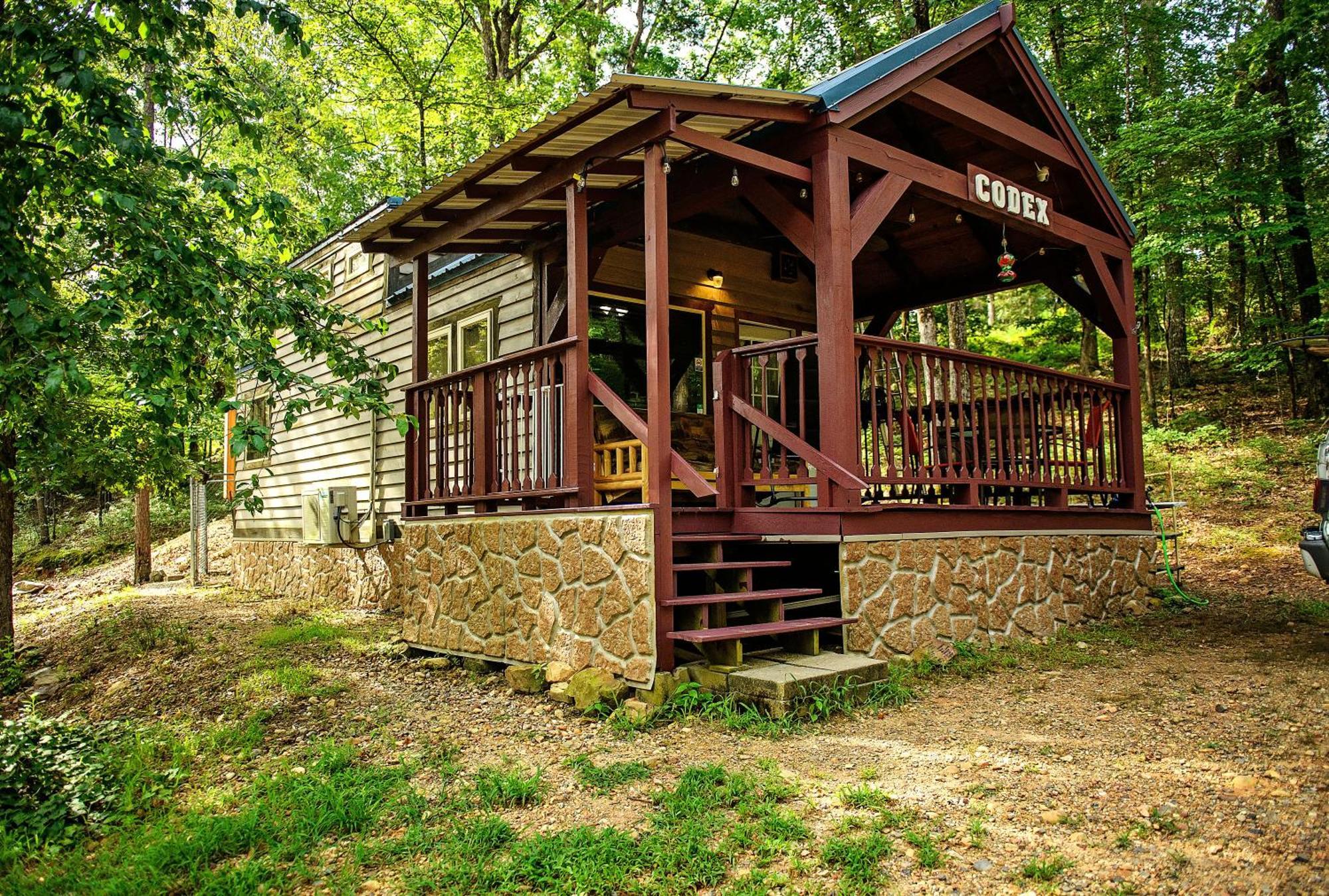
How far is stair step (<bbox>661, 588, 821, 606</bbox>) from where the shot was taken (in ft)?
17.0

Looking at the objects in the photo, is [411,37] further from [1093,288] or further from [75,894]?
[75,894]

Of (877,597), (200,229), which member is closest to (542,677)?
(877,597)

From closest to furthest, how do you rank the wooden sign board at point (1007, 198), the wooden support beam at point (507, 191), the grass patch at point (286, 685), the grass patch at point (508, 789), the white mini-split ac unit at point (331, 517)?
the grass patch at point (508, 789) < the grass patch at point (286, 685) < the wooden support beam at point (507, 191) < the wooden sign board at point (1007, 198) < the white mini-split ac unit at point (331, 517)

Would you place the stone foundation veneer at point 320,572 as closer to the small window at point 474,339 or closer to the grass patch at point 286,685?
the small window at point 474,339

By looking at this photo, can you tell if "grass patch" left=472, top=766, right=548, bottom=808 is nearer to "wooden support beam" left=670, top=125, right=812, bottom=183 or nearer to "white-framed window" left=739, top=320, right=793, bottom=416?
"wooden support beam" left=670, top=125, right=812, bottom=183

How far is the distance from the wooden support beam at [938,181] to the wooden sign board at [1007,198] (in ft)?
0.12

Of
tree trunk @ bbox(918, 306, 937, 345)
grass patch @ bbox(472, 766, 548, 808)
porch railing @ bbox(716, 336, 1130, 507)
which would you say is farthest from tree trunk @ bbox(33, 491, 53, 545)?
grass patch @ bbox(472, 766, 548, 808)

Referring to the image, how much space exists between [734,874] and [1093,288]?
7.77m

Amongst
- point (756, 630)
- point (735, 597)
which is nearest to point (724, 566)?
point (735, 597)

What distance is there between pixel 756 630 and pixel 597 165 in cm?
353

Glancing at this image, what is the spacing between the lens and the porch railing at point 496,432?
624cm

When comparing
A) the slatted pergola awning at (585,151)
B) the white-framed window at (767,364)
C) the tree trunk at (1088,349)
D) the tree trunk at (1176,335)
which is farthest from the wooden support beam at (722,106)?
the tree trunk at (1176,335)

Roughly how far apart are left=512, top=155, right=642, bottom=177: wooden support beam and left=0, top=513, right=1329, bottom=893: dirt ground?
372 centimetres

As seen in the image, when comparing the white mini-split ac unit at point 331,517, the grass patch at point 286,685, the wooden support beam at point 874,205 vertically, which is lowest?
the grass patch at point 286,685
